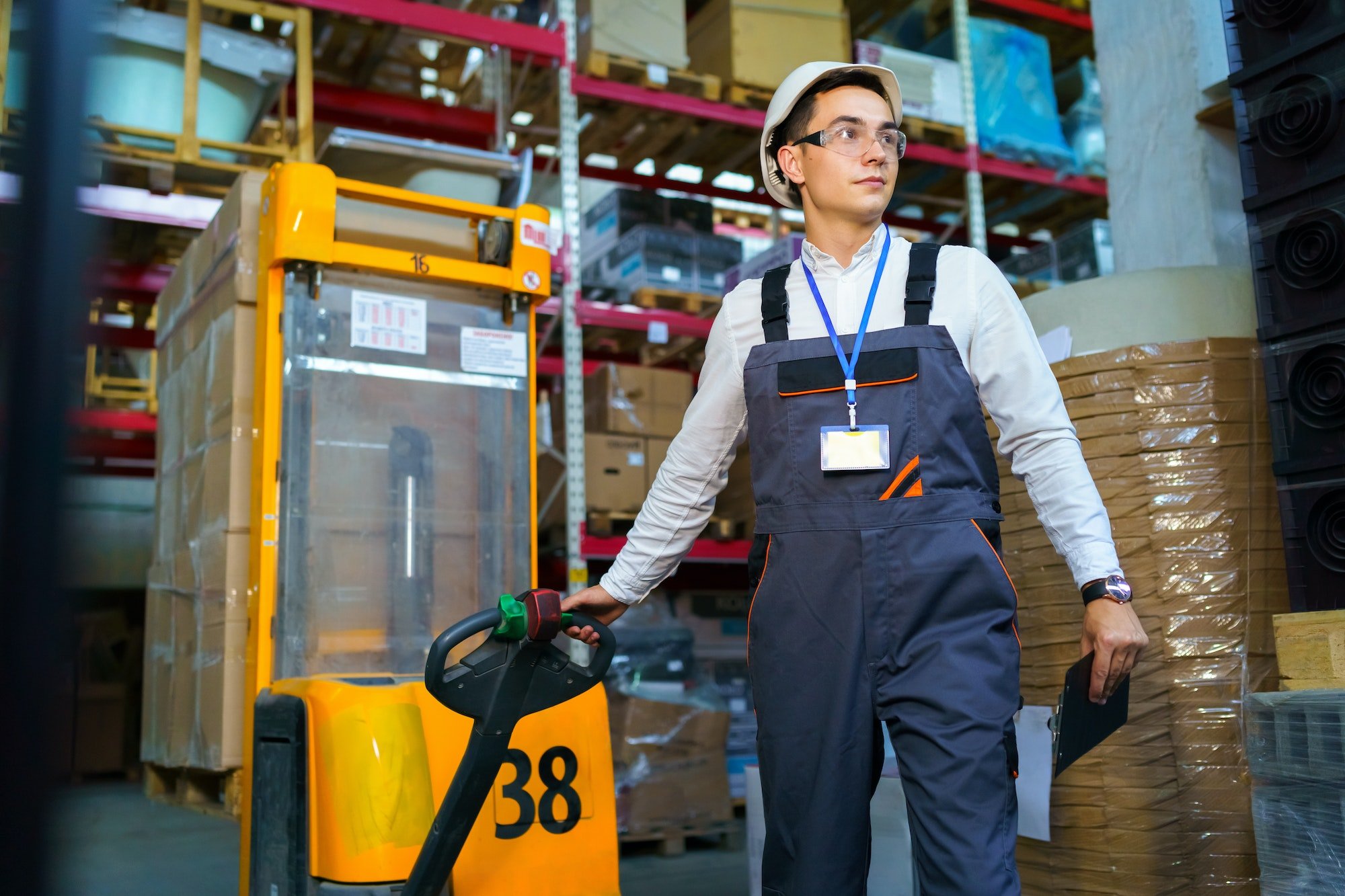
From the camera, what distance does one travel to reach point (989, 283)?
1.85 m

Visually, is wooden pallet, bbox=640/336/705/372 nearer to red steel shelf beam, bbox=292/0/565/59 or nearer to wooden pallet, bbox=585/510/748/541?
wooden pallet, bbox=585/510/748/541

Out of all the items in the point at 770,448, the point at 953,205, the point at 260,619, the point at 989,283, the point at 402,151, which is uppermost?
the point at 953,205

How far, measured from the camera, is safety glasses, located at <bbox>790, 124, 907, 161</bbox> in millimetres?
2006

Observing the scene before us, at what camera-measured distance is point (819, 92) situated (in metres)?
2.09

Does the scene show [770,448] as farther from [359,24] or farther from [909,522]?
[359,24]

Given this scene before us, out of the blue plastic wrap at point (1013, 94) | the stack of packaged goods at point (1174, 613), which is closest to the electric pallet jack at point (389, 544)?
the stack of packaged goods at point (1174, 613)

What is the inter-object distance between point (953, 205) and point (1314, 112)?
486cm

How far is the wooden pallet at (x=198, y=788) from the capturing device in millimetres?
3387

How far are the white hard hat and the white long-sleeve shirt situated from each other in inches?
11.1

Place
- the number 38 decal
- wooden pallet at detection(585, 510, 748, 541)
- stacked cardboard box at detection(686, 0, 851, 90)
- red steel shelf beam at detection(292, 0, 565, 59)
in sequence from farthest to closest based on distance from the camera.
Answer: stacked cardboard box at detection(686, 0, 851, 90) < wooden pallet at detection(585, 510, 748, 541) < red steel shelf beam at detection(292, 0, 565, 59) < the number 38 decal

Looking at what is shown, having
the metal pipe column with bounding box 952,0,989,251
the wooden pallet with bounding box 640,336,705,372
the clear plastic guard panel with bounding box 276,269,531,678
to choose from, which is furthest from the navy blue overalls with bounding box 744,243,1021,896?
the metal pipe column with bounding box 952,0,989,251

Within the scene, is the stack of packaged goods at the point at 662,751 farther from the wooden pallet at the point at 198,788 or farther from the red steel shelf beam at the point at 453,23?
the red steel shelf beam at the point at 453,23

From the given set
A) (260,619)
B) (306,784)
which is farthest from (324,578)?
(306,784)

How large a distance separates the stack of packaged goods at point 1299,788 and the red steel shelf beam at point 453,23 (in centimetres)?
451
